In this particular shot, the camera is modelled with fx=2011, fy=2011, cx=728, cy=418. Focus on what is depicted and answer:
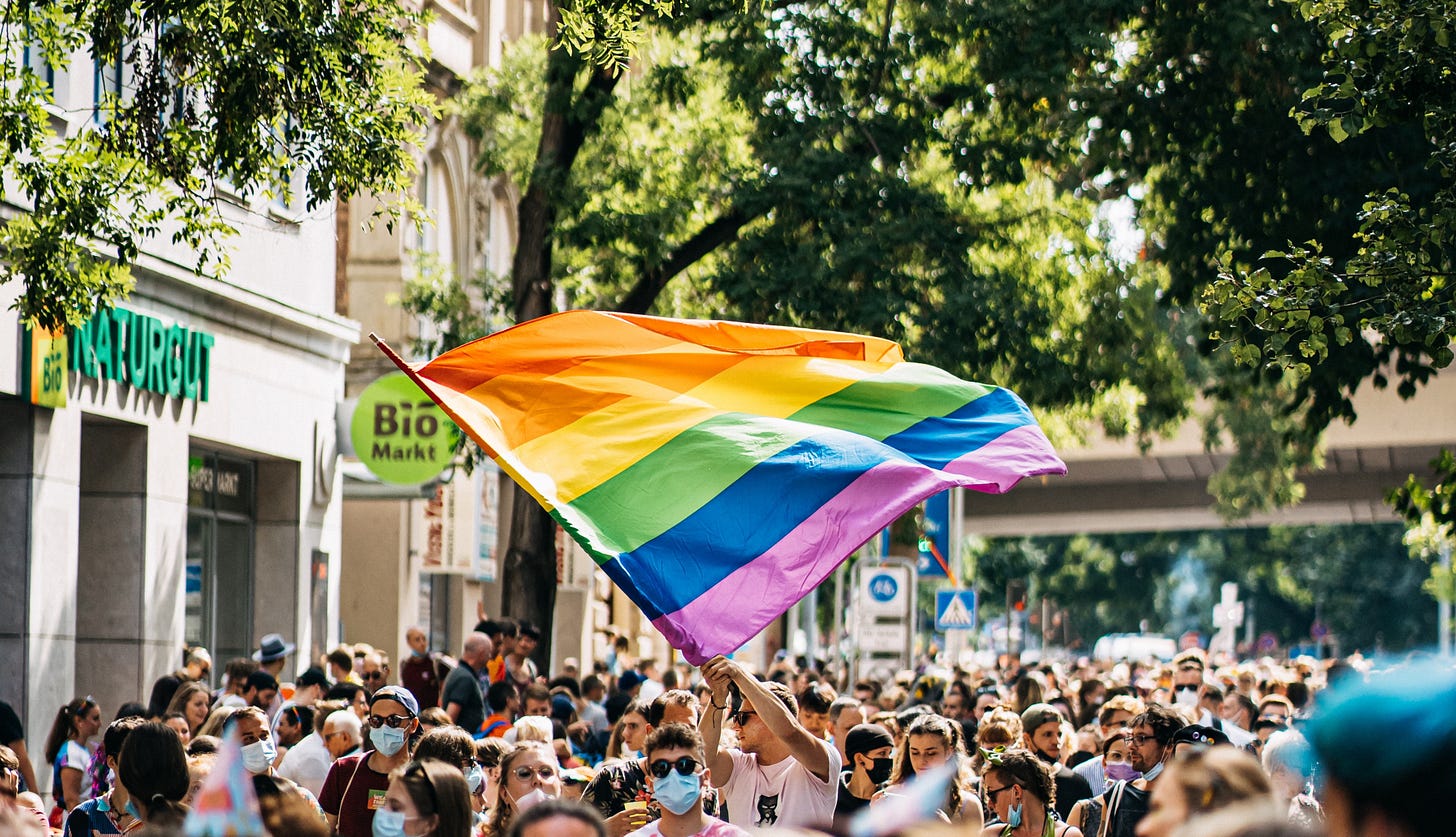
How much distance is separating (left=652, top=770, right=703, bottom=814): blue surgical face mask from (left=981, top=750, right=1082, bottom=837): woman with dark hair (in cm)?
182

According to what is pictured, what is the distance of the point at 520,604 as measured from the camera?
1811 centimetres

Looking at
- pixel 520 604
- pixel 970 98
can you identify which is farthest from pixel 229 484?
pixel 970 98

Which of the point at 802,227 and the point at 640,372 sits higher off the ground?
the point at 802,227

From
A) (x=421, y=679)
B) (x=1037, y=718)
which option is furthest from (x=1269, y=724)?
(x=421, y=679)

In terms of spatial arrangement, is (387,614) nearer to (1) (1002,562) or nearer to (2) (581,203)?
(2) (581,203)

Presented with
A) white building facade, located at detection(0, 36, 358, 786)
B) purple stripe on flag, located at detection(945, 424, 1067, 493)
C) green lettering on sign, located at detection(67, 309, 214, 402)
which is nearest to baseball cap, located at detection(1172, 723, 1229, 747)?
purple stripe on flag, located at detection(945, 424, 1067, 493)

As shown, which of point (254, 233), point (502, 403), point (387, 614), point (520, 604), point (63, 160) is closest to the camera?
point (502, 403)

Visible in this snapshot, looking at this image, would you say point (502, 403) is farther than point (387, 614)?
No

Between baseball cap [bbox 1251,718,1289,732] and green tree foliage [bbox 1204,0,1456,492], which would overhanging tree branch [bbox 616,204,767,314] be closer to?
baseball cap [bbox 1251,718,1289,732]

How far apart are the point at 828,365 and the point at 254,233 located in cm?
1183

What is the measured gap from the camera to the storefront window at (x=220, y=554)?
64.7 feet

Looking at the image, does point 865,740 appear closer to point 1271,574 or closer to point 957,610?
point 957,610

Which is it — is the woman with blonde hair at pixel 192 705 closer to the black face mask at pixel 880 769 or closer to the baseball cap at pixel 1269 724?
the black face mask at pixel 880 769

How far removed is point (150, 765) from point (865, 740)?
11.9 ft
